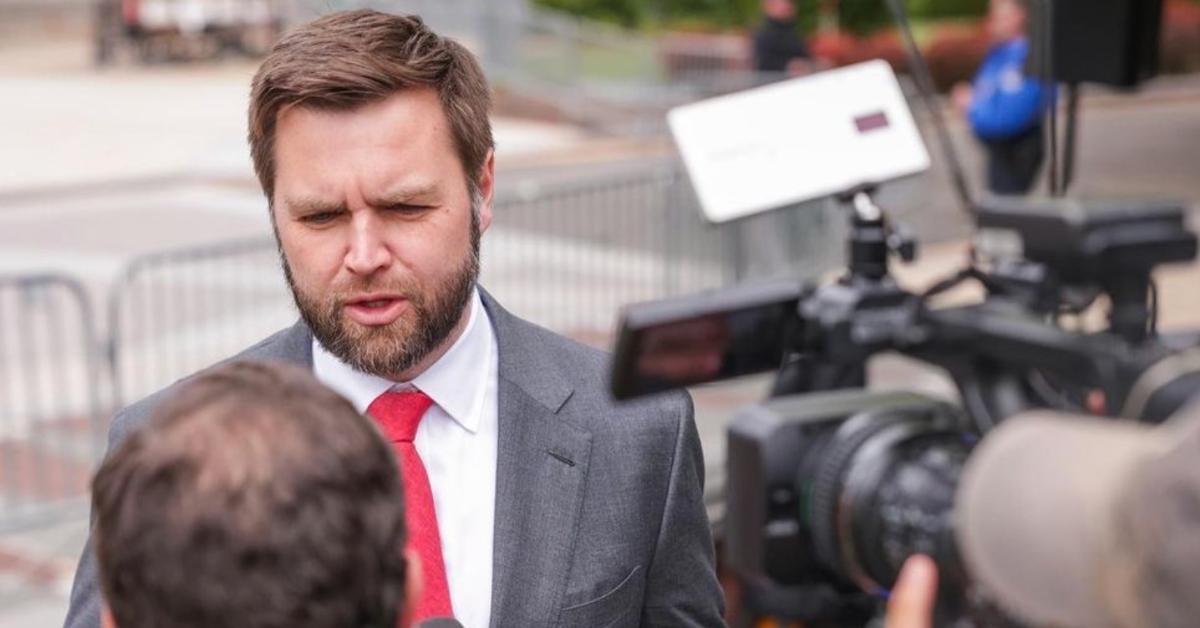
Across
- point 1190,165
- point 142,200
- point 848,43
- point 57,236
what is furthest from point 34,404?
point 848,43

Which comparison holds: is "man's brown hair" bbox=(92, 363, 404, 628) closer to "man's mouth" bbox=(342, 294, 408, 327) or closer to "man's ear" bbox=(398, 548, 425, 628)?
"man's ear" bbox=(398, 548, 425, 628)

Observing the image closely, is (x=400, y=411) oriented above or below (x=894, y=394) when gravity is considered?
below

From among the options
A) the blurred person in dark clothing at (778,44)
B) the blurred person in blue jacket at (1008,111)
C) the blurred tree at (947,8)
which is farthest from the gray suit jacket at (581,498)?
the blurred tree at (947,8)

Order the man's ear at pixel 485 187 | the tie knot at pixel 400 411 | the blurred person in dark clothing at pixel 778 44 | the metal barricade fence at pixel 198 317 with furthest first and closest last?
the blurred person in dark clothing at pixel 778 44
the metal barricade fence at pixel 198 317
the man's ear at pixel 485 187
the tie knot at pixel 400 411

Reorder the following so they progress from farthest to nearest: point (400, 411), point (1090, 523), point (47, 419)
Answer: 1. point (47, 419)
2. point (400, 411)
3. point (1090, 523)

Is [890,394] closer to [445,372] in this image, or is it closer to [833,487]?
[833,487]

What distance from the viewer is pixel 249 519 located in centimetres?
153

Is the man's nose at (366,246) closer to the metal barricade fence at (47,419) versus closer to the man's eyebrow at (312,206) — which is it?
the man's eyebrow at (312,206)

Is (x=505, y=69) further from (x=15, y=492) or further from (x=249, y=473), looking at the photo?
(x=249, y=473)

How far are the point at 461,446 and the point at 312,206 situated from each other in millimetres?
→ 397

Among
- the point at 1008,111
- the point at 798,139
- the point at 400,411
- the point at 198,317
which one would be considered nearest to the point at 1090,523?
the point at 400,411

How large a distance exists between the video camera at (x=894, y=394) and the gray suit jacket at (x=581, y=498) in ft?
2.10

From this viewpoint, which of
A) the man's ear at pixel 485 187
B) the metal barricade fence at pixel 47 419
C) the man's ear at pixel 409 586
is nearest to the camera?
the man's ear at pixel 409 586

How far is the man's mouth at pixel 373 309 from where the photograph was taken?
7.84 ft
